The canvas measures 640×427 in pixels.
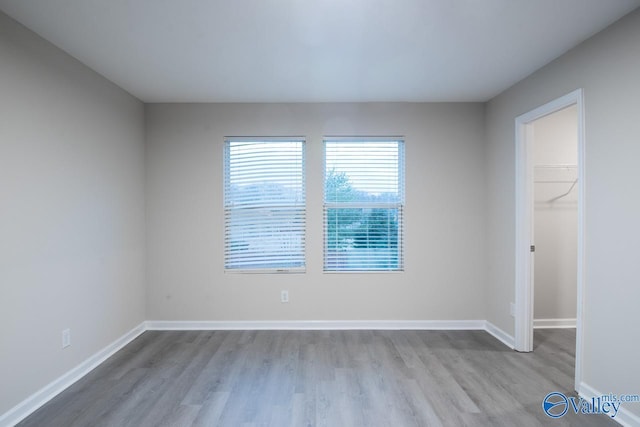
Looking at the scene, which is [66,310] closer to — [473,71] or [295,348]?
[295,348]

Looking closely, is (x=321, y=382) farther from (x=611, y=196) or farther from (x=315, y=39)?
(x=315, y=39)

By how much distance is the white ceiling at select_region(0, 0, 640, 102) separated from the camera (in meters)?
1.92

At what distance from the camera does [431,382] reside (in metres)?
2.53

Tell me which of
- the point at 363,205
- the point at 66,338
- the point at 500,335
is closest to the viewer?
the point at 66,338

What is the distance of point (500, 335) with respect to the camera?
3.37 m

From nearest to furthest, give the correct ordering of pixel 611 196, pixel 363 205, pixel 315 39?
1. pixel 611 196
2. pixel 315 39
3. pixel 363 205

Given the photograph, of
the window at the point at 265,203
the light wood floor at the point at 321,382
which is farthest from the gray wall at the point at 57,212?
the window at the point at 265,203

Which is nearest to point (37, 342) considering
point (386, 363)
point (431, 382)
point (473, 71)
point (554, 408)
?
point (386, 363)

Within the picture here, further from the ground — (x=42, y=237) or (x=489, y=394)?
(x=42, y=237)

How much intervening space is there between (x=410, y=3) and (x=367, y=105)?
1803 mm

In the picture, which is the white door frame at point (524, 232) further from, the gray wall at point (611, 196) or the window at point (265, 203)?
the window at point (265, 203)

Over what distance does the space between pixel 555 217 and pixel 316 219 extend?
267cm

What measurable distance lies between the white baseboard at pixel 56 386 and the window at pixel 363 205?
7.30ft

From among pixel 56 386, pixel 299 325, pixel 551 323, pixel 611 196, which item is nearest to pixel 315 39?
pixel 611 196
